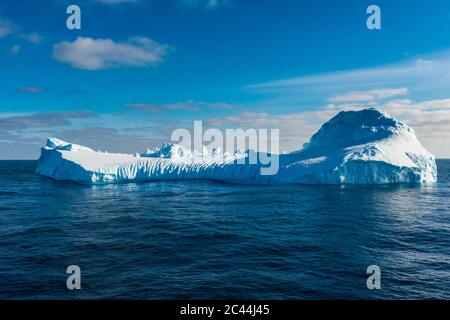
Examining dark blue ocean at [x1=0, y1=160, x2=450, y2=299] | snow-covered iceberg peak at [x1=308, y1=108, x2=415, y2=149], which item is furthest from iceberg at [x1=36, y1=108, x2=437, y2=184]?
dark blue ocean at [x1=0, y1=160, x2=450, y2=299]

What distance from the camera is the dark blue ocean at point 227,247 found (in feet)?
52.0

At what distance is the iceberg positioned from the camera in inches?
2178

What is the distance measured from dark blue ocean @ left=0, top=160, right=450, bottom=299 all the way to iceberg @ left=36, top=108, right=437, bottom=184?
45.6ft

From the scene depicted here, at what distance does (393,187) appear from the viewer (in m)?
54.6

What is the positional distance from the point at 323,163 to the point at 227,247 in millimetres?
37246

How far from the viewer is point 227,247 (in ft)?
74.0

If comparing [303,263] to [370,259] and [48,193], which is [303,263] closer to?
[370,259]

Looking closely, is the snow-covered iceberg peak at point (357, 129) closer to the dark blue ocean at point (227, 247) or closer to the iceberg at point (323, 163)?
the iceberg at point (323, 163)

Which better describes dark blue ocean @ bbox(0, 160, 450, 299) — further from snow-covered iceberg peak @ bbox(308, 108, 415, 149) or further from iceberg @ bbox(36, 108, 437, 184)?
snow-covered iceberg peak @ bbox(308, 108, 415, 149)

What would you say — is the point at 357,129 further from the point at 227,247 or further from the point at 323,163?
the point at 227,247

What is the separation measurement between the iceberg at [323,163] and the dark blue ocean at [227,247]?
13902mm
